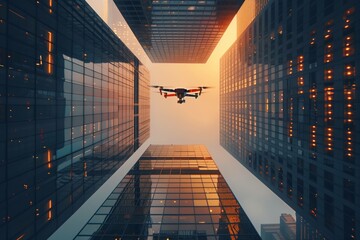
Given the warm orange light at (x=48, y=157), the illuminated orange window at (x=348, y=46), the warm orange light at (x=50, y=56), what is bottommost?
the warm orange light at (x=48, y=157)

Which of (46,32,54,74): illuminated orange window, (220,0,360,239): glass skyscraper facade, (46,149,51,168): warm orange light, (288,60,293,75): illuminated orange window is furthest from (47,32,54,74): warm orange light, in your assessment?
(288,60,293,75): illuminated orange window

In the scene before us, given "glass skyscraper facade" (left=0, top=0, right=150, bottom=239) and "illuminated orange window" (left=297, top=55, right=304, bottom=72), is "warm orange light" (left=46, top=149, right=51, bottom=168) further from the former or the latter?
"illuminated orange window" (left=297, top=55, right=304, bottom=72)

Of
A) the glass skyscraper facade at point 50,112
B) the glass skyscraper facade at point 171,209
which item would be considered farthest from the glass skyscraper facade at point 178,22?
the glass skyscraper facade at point 171,209

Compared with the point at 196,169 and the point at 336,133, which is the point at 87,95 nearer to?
the point at 196,169

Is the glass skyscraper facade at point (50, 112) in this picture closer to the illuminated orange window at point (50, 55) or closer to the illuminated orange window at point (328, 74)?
the illuminated orange window at point (50, 55)

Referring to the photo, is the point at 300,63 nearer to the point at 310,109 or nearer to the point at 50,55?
the point at 310,109

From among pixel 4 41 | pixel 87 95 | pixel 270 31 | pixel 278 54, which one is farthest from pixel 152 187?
pixel 270 31
